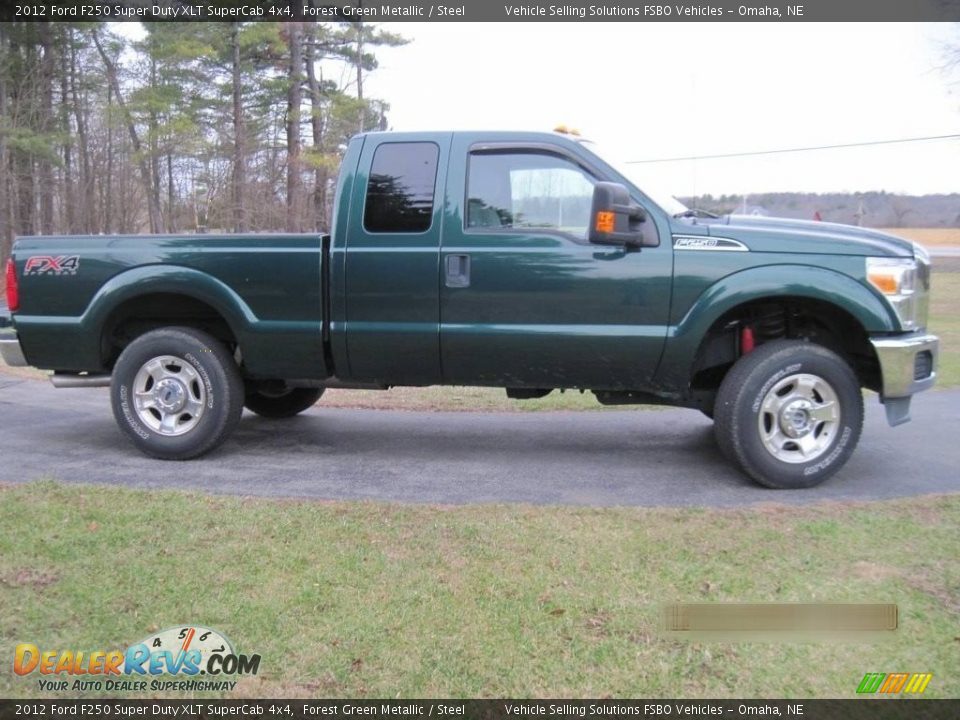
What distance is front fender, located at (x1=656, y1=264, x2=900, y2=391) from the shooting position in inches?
185

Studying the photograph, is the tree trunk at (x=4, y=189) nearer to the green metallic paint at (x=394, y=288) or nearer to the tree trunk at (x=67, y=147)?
the tree trunk at (x=67, y=147)

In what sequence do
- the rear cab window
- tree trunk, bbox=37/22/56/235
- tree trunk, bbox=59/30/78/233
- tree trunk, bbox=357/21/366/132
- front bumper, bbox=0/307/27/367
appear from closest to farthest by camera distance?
the rear cab window → front bumper, bbox=0/307/27/367 → tree trunk, bbox=357/21/366/132 → tree trunk, bbox=37/22/56/235 → tree trunk, bbox=59/30/78/233

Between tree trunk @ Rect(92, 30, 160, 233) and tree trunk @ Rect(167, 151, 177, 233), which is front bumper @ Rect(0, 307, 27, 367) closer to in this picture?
tree trunk @ Rect(92, 30, 160, 233)

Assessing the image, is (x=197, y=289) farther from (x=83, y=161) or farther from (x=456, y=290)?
(x=83, y=161)

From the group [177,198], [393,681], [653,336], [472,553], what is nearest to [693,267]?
[653,336]

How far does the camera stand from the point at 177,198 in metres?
29.8

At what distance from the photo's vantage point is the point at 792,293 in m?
4.71

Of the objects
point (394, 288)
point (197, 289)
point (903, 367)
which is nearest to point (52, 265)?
point (197, 289)

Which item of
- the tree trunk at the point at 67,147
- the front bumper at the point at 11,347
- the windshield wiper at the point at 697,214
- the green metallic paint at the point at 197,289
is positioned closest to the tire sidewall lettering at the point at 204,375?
the green metallic paint at the point at 197,289

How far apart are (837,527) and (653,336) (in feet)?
4.94

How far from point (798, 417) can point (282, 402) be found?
415 cm

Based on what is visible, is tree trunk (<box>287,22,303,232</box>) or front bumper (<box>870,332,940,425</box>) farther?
tree trunk (<box>287,22,303,232</box>)

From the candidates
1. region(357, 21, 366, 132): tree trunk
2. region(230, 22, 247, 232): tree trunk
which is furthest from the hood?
region(230, 22, 247, 232): tree trunk

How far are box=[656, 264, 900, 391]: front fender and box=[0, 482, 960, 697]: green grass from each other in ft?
3.60
